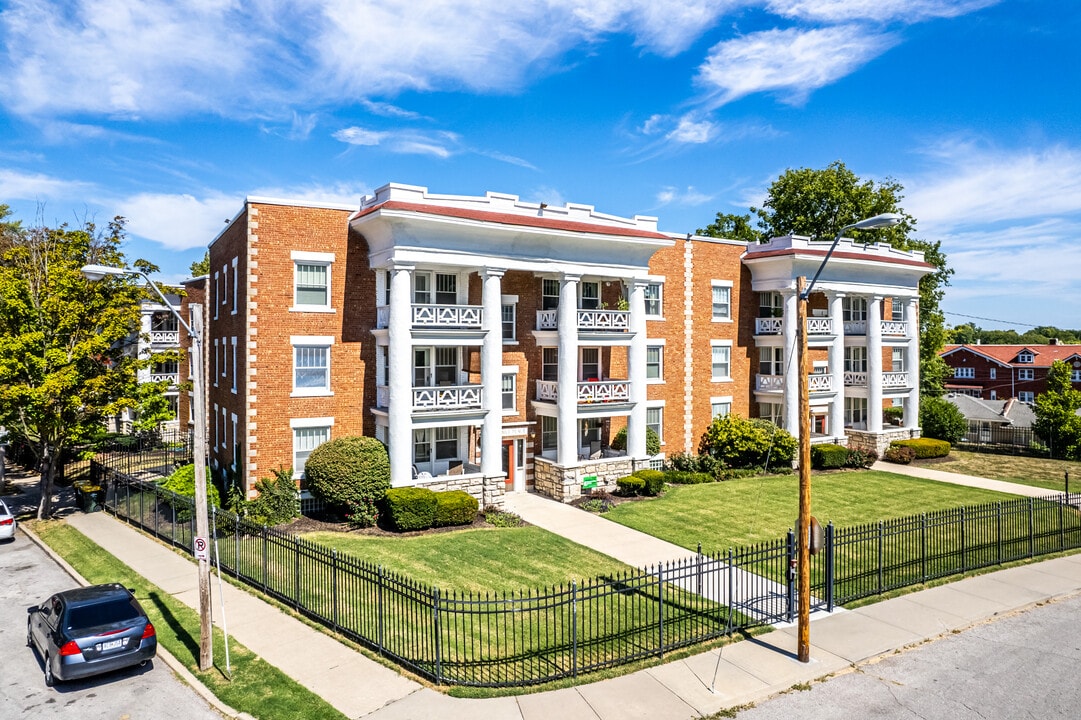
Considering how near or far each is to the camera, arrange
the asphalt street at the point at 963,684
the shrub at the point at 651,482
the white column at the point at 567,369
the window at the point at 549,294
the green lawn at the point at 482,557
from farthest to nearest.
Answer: the window at the point at 549,294
the shrub at the point at 651,482
the white column at the point at 567,369
the green lawn at the point at 482,557
the asphalt street at the point at 963,684

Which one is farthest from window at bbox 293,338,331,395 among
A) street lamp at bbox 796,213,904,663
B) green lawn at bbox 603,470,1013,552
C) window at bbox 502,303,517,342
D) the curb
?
street lamp at bbox 796,213,904,663

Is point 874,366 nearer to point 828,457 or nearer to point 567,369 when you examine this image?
point 828,457

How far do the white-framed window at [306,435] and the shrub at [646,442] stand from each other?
13208mm

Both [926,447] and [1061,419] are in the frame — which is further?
[926,447]

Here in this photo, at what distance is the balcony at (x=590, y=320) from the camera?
3041cm

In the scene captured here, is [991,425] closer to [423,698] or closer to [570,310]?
[570,310]

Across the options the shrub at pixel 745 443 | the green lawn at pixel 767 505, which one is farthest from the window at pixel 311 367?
the shrub at pixel 745 443

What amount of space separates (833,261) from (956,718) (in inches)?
1154

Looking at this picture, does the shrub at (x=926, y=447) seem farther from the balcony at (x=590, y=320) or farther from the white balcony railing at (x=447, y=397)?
the white balcony railing at (x=447, y=397)

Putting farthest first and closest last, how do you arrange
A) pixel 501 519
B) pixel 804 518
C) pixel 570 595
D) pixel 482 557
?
pixel 501 519, pixel 482 557, pixel 804 518, pixel 570 595

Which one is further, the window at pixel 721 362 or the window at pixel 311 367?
the window at pixel 721 362

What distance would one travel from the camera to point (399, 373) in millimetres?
25438

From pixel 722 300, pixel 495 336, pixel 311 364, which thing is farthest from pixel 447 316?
pixel 722 300

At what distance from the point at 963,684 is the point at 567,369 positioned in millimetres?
18791
